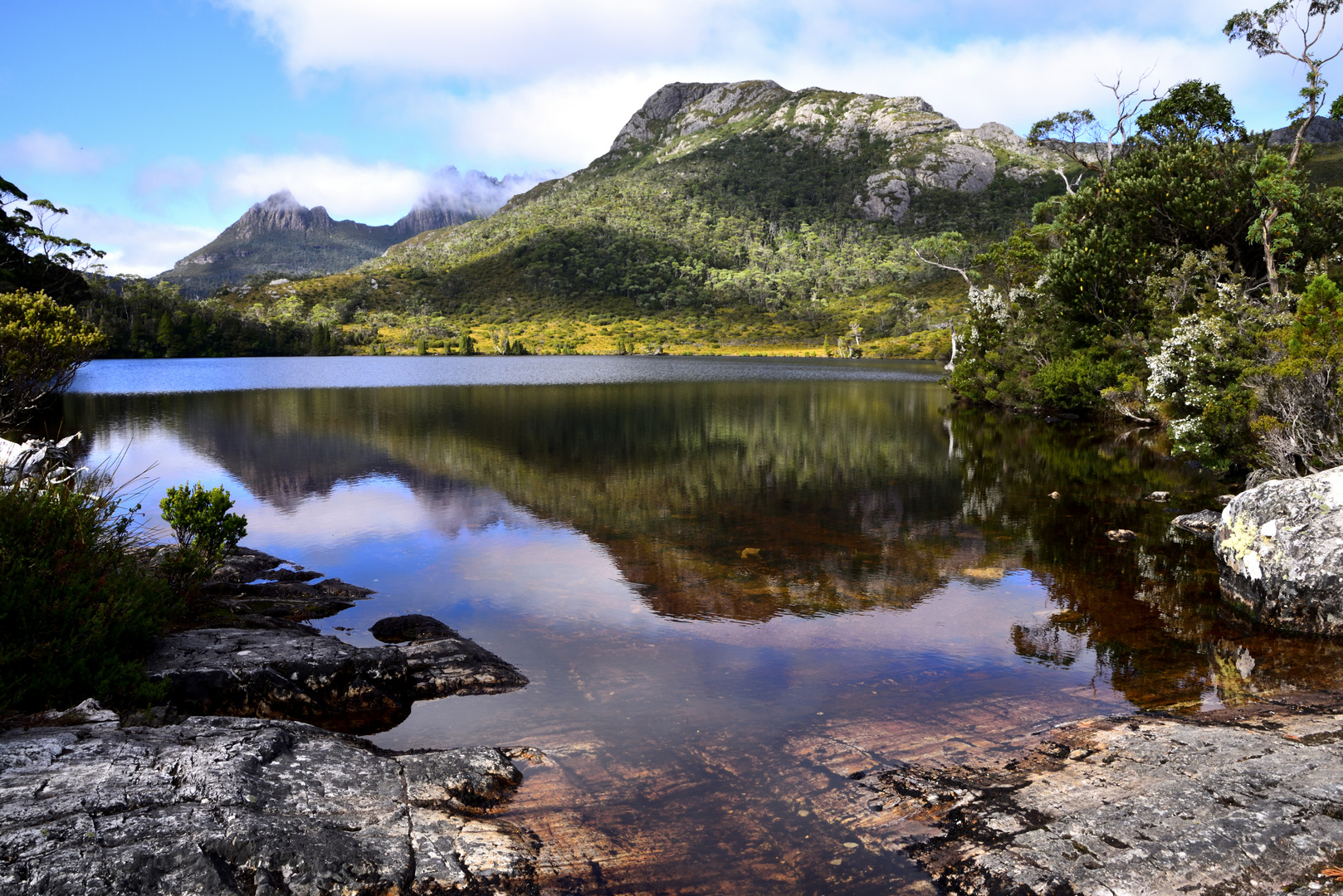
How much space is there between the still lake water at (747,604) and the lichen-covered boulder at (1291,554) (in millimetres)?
542

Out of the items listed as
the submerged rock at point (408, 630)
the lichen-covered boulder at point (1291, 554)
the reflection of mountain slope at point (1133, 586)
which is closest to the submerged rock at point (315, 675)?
the submerged rock at point (408, 630)

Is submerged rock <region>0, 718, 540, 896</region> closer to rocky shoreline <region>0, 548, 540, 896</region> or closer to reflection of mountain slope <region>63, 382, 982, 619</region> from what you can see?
rocky shoreline <region>0, 548, 540, 896</region>

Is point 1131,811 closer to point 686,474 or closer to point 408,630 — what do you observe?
point 408,630

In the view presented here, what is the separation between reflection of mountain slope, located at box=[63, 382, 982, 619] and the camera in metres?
15.5

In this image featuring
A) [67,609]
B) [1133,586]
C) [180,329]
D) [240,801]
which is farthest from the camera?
[180,329]

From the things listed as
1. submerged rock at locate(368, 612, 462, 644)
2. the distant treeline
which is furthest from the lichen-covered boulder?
the distant treeline

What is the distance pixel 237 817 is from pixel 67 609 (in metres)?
4.04

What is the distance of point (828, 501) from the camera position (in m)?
22.6

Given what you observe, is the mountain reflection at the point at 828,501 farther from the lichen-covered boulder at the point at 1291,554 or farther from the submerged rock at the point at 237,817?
the submerged rock at the point at 237,817

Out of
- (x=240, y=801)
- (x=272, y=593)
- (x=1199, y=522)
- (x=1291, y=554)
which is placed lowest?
(x=272, y=593)

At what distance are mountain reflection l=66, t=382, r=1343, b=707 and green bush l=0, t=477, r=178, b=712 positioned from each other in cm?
782

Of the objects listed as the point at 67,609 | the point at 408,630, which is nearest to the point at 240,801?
the point at 67,609

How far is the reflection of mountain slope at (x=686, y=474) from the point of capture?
1548cm

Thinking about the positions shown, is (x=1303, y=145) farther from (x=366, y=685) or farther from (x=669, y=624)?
(x=366, y=685)
